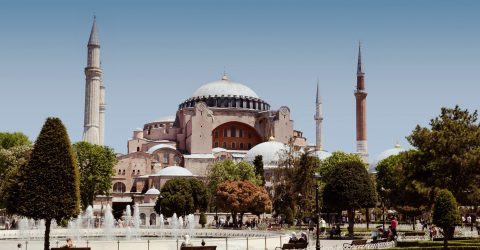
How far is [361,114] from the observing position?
7481 centimetres

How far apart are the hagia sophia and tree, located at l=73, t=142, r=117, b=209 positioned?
8756mm

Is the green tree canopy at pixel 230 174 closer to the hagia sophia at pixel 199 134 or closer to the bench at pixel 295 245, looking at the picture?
the hagia sophia at pixel 199 134

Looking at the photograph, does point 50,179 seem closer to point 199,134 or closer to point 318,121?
point 199,134

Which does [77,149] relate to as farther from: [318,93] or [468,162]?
[318,93]

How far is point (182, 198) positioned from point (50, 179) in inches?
1136

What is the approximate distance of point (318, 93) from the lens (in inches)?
3593

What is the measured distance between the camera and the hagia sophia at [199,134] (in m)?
66.9

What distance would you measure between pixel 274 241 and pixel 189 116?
55.4 metres

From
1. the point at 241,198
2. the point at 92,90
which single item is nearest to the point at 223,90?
the point at 92,90

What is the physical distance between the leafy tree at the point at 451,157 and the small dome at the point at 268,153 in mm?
38254

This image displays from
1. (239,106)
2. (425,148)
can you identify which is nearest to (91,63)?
(239,106)

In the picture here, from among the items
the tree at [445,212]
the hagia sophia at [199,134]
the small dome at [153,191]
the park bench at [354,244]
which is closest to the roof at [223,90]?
the hagia sophia at [199,134]

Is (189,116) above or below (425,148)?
above

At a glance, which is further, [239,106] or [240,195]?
[239,106]
